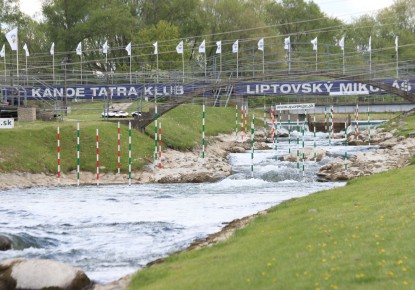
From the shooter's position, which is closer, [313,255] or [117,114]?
[313,255]

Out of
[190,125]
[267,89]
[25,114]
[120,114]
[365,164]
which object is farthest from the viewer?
[267,89]

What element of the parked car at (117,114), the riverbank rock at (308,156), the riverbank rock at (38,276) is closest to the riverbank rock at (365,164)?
the riverbank rock at (308,156)

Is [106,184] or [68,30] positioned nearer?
[106,184]

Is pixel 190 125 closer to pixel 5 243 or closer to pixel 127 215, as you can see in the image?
pixel 127 215

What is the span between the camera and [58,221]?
89.7 ft

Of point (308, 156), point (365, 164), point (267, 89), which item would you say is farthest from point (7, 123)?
point (267, 89)

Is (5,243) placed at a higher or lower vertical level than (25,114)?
lower

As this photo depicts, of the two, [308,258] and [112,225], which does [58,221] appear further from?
[308,258]

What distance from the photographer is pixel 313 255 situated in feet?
47.8

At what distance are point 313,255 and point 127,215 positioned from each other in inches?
608

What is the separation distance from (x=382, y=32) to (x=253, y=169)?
336 ft

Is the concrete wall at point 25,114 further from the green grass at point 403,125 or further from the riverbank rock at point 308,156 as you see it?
the green grass at point 403,125

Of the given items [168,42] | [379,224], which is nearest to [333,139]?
[168,42]

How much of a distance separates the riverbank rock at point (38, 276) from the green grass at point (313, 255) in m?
1.44
